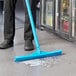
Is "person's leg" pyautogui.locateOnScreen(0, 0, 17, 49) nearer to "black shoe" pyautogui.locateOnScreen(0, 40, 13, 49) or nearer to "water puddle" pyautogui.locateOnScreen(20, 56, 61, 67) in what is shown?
"black shoe" pyautogui.locateOnScreen(0, 40, 13, 49)

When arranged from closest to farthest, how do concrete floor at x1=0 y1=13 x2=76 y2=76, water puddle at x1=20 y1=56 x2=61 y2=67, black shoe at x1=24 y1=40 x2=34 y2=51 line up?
concrete floor at x1=0 y1=13 x2=76 y2=76 → water puddle at x1=20 y1=56 x2=61 y2=67 → black shoe at x1=24 y1=40 x2=34 y2=51

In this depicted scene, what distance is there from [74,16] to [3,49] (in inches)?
31.1

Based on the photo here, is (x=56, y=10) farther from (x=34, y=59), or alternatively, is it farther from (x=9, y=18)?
(x=34, y=59)

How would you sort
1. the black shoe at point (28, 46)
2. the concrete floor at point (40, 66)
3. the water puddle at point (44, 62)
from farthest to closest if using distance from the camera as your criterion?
the black shoe at point (28, 46) → the water puddle at point (44, 62) → the concrete floor at point (40, 66)

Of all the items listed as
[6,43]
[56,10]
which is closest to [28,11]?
[6,43]

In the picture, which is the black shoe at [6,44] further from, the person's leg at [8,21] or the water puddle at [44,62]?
the water puddle at [44,62]

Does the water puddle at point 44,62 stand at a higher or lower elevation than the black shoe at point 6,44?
lower

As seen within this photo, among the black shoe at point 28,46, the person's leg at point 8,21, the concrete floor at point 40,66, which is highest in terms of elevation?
the person's leg at point 8,21

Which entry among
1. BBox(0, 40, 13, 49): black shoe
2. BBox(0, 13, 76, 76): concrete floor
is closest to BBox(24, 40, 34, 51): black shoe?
BBox(0, 13, 76, 76): concrete floor

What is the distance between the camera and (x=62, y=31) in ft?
7.30

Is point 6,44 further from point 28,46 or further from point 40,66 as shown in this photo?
point 40,66

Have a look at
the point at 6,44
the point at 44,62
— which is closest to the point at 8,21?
the point at 6,44

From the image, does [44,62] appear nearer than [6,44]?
Yes

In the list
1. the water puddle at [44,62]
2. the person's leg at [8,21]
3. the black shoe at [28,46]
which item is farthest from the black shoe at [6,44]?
the water puddle at [44,62]
